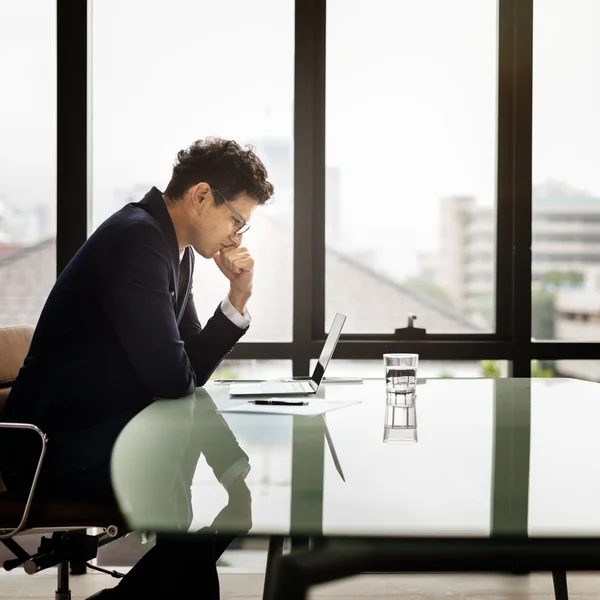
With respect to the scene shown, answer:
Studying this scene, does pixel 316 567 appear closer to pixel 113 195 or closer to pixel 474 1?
pixel 113 195

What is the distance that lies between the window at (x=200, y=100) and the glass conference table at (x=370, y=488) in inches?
66.6

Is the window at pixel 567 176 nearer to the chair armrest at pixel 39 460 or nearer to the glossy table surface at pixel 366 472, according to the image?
the glossy table surface at pixel 366 472

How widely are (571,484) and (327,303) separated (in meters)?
2.35

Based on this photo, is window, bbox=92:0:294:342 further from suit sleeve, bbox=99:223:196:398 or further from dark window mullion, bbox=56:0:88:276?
suit sleeve, bbox=99:223:196:398

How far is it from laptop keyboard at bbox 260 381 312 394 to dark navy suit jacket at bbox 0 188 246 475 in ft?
0.91

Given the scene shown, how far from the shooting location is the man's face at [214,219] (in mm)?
2188

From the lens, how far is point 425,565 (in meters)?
0.83

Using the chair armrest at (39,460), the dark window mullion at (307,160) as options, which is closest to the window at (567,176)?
the dark window mullion at (307,160)

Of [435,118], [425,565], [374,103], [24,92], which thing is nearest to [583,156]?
[435,118]

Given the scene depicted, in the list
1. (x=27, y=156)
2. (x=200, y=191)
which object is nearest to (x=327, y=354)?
(x=200, y=191)

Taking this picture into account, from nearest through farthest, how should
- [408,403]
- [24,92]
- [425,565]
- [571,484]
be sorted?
[425,565]
[571,484]
[408,403]
[24,92]

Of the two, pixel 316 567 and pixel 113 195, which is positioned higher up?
pixel 113 195

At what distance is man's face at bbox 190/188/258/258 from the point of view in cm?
219

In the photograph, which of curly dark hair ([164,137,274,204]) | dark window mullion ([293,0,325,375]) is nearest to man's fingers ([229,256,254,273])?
curly dark hair ([164,137,274,204])
